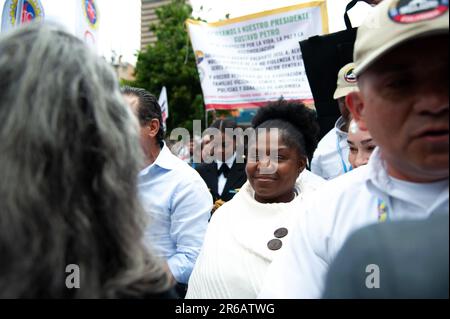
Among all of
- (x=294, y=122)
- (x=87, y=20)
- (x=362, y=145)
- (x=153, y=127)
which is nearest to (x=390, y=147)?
(x=362, y=145)

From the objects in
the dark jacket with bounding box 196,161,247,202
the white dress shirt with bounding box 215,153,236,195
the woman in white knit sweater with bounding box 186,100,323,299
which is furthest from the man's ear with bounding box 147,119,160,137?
the white dress shirt with bounding box 215,153,236,195

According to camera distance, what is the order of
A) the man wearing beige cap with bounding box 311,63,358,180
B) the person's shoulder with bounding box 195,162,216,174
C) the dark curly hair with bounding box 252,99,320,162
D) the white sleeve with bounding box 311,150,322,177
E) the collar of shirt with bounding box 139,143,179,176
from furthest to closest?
the person's shoulder with bounding box 195,162,216,174 → the white sleeve with bounding box 311,150,322,177 → the man wearing beige cap with bounding box 311,63,358,180 → the collar of shirt with bounding box 139,143,179,176 → the dark curly hair with bounding box 252,99,320,162

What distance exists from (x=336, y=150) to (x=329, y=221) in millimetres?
2225

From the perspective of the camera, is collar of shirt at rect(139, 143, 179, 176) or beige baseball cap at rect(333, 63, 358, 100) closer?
beige baseball cap at rect(333, 63, 358, 100)

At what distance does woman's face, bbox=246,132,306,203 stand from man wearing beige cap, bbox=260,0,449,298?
1.14m

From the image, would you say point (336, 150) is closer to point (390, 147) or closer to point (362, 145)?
point (362, 145)

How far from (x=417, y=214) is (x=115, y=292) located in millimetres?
712

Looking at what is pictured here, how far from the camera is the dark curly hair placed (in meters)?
2.86

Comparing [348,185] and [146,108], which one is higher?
[146,108]

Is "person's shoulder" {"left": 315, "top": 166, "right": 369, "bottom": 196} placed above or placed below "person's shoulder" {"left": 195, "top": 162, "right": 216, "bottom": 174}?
below

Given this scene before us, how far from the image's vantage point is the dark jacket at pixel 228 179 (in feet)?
15.8

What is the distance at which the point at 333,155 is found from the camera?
11.5 feet

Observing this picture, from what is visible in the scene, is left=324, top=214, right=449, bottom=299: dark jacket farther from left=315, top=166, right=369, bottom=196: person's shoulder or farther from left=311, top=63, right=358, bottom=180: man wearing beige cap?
left=311, top=63, right=358, bottom=180: man wearing beige cap

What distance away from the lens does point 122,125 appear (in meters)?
1.06
